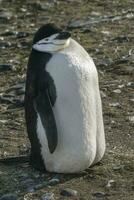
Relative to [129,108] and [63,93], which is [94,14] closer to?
[129,108]

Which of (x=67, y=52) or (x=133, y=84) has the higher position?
(x=67, y=52)

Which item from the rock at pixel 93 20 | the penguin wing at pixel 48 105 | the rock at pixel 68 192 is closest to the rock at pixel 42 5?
the rock at pixel 93 20

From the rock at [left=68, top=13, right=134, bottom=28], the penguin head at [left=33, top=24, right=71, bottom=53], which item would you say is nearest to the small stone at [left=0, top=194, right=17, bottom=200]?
the penguin head at [left=33, top=24, right=71, bottom=53]

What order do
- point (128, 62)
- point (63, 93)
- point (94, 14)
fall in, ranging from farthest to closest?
point (94, 14), point (128, 62), point (63, 93)

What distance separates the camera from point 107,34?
874cm

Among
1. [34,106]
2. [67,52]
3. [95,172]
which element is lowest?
[95,172]

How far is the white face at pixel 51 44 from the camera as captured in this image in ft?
15.9

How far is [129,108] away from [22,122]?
859mm

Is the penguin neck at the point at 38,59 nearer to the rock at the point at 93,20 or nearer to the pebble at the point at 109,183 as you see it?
the pebble at the point at 109,183

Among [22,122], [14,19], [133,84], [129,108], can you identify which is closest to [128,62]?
[133,84]

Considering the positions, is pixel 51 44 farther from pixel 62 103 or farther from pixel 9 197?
pixel 9 197

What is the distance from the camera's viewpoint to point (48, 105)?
4.82 metres

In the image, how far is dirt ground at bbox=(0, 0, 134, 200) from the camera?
4.90 meters

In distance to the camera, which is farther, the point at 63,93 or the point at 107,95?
the point at 107,95
